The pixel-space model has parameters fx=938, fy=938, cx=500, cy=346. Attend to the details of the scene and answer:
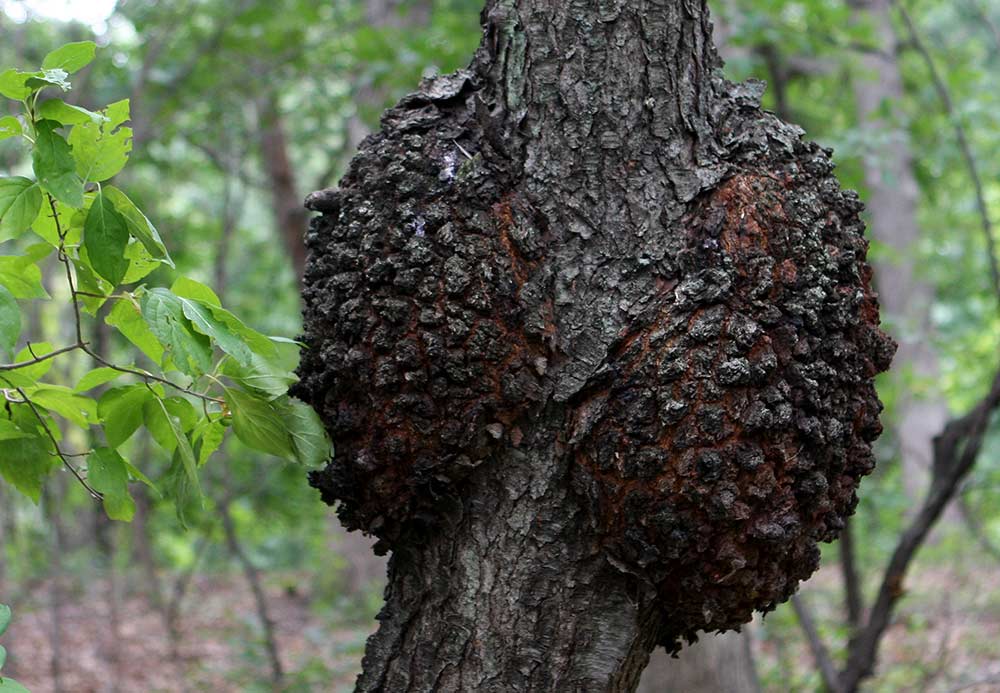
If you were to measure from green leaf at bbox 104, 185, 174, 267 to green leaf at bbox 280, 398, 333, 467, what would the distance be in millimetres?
316

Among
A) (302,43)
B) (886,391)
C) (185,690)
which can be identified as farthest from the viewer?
(302,43)

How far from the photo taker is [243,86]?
657 centimetres

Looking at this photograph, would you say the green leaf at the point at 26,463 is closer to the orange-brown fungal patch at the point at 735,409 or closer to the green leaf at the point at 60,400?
the green leaf at the point at 60,400

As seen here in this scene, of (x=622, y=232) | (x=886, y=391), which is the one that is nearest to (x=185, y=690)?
(x=886, y=391)

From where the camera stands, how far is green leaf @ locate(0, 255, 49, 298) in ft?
4.89

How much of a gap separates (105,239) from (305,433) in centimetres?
43

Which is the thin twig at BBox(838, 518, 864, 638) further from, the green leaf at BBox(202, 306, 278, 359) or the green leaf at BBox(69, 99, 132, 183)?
the green leaf at BBox(69, 99, 132, 183)

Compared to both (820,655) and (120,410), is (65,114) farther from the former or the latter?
(820,655)

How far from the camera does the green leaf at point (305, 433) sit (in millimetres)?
1521

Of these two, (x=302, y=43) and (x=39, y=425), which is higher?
(x=302, y=43)

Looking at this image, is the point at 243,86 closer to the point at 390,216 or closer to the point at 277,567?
the point at 390,216

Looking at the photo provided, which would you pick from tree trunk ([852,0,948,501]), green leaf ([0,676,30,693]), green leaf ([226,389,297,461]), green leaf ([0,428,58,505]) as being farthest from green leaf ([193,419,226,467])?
tree trunk ([852,0,948,501])

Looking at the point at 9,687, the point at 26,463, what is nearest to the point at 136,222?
the point at 26,463

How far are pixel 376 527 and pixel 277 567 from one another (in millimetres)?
10358
